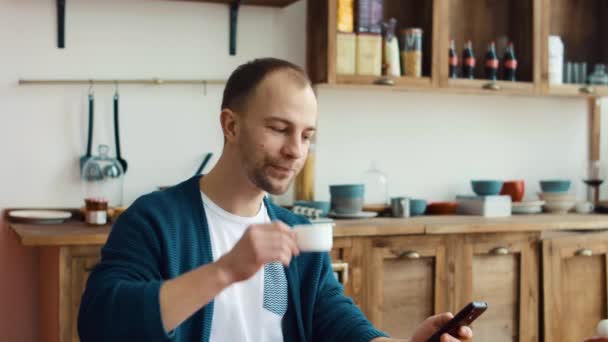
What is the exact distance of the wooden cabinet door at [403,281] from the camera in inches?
132

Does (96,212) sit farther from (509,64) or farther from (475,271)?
(509,64)

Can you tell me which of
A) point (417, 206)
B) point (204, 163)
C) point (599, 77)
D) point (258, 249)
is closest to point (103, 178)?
point (204, 163)

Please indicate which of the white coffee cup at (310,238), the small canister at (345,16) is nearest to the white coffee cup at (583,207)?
the small canister at (345,16)

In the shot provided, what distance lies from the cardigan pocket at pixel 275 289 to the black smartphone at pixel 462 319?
33 centimetres

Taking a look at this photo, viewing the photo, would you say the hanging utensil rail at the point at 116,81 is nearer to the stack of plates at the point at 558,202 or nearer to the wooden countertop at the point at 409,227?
the wooden countertop at the point at 409,227

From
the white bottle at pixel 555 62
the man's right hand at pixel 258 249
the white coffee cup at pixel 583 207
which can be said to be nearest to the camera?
the man's right hand at pixel 258 249

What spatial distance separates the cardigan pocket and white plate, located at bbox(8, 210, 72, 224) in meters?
1.80

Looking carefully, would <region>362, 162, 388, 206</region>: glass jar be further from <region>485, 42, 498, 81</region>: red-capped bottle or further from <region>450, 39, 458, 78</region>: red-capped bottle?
<region>485, 42, 498, 81</region>: red-capped bottle

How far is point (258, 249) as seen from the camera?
1280 mm

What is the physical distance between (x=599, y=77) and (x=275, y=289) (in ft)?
10.1

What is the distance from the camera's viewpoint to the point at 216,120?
3.73 metres

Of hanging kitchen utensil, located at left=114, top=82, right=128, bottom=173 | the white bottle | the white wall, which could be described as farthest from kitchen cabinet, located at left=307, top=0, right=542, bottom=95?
hanging kitchen utensil, located at left=114, top=82, right=128, bottom=173

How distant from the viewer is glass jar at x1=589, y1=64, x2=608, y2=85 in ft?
13.9

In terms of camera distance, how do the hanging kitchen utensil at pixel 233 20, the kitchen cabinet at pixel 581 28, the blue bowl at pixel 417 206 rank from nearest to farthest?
the hanging kitchen utensil at pixel 233 20, the blue bowl at pixel 417 206, the kitchen cabinet at pixel 581 28
